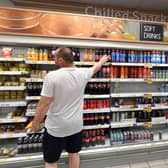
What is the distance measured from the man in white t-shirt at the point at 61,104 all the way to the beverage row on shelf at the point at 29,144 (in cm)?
73

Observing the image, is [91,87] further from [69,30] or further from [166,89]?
[166,89]

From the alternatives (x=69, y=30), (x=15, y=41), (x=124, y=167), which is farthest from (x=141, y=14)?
(x=124, y=167)

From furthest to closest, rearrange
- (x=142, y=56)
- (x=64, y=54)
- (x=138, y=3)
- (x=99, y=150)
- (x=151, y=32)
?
(x=138, y=3)
(x=142, y=56)
(x=151, y=32)
(x=99, y=150)
(x=64, y=54)

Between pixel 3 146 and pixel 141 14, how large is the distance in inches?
162

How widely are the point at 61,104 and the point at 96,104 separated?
3.71 feet

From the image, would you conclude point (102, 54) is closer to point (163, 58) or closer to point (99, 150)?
point (163, 58)

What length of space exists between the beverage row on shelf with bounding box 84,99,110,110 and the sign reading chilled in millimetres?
1270

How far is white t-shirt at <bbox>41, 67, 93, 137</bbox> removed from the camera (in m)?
1.30

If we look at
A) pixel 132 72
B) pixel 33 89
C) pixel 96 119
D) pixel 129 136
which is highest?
pixel 132 72

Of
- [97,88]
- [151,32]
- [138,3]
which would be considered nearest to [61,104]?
[97,88]

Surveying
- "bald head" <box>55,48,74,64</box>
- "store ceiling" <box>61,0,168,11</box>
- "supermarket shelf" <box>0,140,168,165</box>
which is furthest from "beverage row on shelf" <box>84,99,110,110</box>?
"store ceiling" <box>61,0,168,11</box>

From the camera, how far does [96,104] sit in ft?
7.87

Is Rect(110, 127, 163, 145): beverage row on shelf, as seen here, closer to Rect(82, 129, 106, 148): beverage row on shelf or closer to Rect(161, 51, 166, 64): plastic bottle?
Rect(82, 129, 106, 148): beverage row on shelf

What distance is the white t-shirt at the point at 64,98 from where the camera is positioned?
1300 mm
